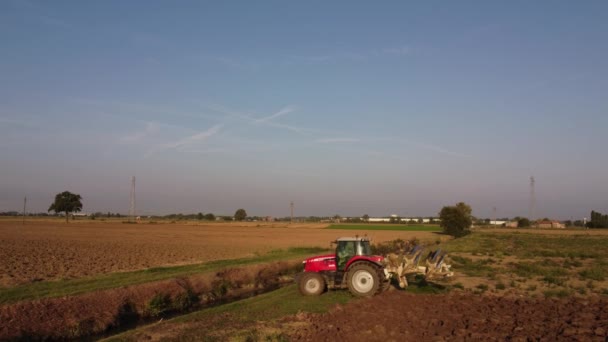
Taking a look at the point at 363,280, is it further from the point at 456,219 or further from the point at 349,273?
the point at 456,219

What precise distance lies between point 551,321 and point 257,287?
14.5 m

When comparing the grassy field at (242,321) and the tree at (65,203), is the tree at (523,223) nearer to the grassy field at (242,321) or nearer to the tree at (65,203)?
the tree at (65,203)

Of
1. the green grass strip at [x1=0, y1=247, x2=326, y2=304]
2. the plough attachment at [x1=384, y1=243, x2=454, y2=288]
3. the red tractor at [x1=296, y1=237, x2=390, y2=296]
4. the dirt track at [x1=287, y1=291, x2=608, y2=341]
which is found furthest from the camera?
the plough attachment at [x1=384, y1=243, x2=454, y2=288]

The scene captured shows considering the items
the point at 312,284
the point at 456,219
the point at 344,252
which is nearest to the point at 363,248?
the point at 344,252

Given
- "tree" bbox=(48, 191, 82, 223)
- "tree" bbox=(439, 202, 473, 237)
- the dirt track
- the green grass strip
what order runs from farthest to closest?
1. "tree" bbox=(48, 191, 82, 223)
2. "tree" bbox=(439, 202, 473, 237)
3. the green grass strip
4. the dirt track

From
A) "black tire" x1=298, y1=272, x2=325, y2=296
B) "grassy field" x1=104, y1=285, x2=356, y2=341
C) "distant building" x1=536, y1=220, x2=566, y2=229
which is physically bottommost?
"distant building" x1=536, y1=220, x2=566, y2=229

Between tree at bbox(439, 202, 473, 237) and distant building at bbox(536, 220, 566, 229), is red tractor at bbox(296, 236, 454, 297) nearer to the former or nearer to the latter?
tree at bbox(439, 202, 473, 237)

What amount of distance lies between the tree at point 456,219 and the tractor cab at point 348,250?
75785 mm

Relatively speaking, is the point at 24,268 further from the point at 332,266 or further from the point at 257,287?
the point at 332,266

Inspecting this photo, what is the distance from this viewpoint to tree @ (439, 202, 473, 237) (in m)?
88.3

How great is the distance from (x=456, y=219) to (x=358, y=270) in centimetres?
7655

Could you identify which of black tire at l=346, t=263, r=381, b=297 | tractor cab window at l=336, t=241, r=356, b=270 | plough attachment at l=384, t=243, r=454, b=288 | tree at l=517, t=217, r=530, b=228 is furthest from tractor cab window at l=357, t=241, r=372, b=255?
tree at l=517, t=217, r=530, b=228

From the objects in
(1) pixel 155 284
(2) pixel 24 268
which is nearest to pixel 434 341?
(1) pixel 155 284

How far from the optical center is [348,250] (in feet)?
56.9
